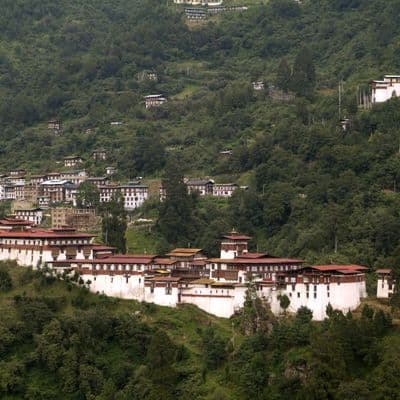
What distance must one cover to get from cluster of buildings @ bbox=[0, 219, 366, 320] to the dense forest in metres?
0.94

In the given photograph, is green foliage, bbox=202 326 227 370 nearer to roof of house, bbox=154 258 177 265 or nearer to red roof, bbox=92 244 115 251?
roof of house, bbox=154 258 177 265

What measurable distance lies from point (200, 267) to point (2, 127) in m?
56.8

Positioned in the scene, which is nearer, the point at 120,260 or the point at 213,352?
the point at 213,352

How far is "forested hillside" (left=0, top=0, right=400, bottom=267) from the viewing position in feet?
360

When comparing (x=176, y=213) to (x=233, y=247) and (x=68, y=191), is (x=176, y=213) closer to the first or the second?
(x=233, y=247)

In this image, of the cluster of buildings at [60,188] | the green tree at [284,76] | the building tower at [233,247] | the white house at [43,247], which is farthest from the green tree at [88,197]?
the building tower at [233,247]

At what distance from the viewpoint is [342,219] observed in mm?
104438

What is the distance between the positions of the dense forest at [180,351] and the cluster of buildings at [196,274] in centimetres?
94

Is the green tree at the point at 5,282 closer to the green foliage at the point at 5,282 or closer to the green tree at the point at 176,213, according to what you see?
the green foliage at the point at 5,282

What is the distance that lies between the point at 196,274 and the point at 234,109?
4311 centimetres

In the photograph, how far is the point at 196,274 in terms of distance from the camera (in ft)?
317

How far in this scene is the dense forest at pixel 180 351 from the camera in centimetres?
8331

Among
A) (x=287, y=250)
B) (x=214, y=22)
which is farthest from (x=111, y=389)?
(x=214, y=22)

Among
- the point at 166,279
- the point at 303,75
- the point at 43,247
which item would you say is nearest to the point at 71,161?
the point at 303,75
